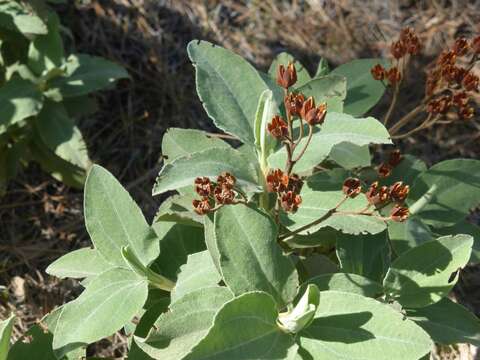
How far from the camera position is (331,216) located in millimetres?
1443

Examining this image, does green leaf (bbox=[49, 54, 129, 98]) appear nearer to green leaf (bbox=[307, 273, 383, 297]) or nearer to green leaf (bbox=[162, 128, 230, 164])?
green leaf (bbox=[162, 128, 230, 164])

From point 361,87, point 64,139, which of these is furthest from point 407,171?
point 64,139

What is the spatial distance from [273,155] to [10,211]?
5.22 feet

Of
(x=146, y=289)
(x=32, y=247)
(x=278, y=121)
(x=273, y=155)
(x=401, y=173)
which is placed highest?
(x=278, y=121)

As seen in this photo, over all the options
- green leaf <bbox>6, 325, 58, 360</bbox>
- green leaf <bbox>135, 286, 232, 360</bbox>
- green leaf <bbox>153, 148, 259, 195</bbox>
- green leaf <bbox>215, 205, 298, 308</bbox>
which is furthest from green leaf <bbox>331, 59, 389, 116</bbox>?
green leaf <bbox>6, 325, 58, 360</bbox>

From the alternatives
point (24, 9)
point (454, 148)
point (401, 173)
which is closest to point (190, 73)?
point (24, 9)

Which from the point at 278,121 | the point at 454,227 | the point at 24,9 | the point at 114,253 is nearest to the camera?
the point at 278,121

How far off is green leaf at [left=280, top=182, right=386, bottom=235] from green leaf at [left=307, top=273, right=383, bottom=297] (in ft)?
0.34

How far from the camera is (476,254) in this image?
1.63 meters

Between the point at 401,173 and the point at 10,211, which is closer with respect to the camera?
the point at 401,173

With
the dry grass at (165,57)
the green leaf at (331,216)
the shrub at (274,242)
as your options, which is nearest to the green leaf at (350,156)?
the shrub at (274,242)

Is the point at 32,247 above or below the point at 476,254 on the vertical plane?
below

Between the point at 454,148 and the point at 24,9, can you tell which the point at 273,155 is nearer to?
the point at 24,9

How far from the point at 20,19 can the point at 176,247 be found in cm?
101
